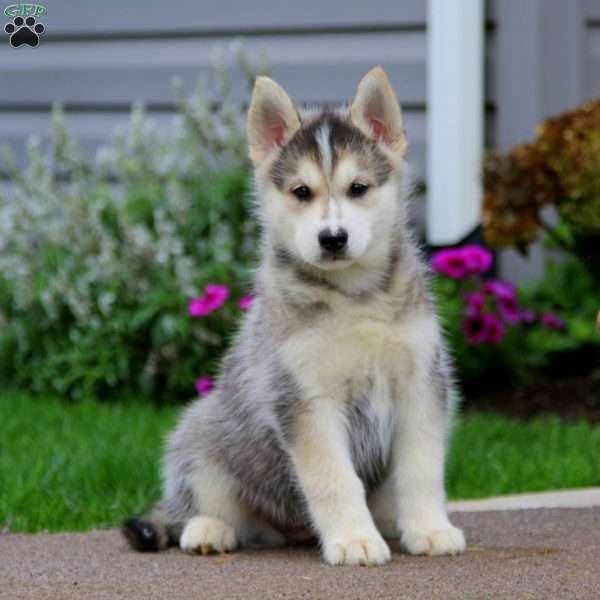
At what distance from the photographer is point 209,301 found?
7.36m

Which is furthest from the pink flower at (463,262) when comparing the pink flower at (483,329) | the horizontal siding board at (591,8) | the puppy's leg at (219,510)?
the puppy's leg at (219,510)

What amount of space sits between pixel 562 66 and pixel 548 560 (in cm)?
512

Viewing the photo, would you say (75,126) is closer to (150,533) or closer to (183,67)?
(183,67)

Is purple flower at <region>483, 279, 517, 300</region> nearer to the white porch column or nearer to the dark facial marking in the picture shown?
the white porch column

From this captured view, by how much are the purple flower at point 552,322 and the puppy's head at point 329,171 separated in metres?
3.79

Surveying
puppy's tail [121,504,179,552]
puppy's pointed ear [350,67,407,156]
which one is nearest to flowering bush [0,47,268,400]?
puppy's tail [121,504,179,552]

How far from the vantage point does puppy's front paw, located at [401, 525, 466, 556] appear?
4.02 m

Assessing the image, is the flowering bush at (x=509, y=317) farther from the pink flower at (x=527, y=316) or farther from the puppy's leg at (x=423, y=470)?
the puppy's leg at (x=423, y=470)


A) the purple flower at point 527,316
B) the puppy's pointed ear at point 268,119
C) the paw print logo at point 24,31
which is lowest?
the purple flower at point 527,316

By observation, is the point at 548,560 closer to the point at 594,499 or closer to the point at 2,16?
the point at 594,499

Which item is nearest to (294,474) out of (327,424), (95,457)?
(327,424)

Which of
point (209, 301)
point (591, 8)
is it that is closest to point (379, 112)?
point (209, 301)

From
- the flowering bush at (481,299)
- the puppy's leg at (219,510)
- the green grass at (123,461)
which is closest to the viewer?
the puppy's leg at (219,510)

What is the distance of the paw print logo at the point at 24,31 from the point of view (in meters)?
Result: 7.44
